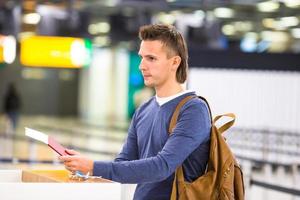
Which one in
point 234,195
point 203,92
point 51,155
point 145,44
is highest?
point 145,44

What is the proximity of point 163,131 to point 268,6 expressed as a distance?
1658 centimetres

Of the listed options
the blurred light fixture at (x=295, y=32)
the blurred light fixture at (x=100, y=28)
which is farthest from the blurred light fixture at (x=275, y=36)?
the blurred light fixture at (x=100, y=28)

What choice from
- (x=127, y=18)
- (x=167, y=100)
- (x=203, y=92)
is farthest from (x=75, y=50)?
(x=167, y=100)

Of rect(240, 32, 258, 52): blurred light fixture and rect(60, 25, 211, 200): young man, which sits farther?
rect(240, 32, 258, 52): blurred light fixture

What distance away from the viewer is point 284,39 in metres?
25.5

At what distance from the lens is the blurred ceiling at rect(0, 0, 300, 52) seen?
18659 millimetres

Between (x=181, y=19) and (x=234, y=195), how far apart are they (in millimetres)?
17327

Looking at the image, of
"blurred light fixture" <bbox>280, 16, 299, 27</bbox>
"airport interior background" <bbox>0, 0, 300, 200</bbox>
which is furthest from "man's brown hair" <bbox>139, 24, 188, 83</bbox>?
"blurred light fixture" <bbox>280, 16, 299, 27</bbox>

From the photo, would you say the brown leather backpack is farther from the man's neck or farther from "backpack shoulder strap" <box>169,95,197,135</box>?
the man's neck

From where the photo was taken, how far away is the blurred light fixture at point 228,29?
873 inches

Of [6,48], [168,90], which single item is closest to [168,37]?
[168,90]

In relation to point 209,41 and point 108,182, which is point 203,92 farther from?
point 108,182

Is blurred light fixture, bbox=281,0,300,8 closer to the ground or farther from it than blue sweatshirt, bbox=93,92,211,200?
farther from it

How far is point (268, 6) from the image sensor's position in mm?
19609
